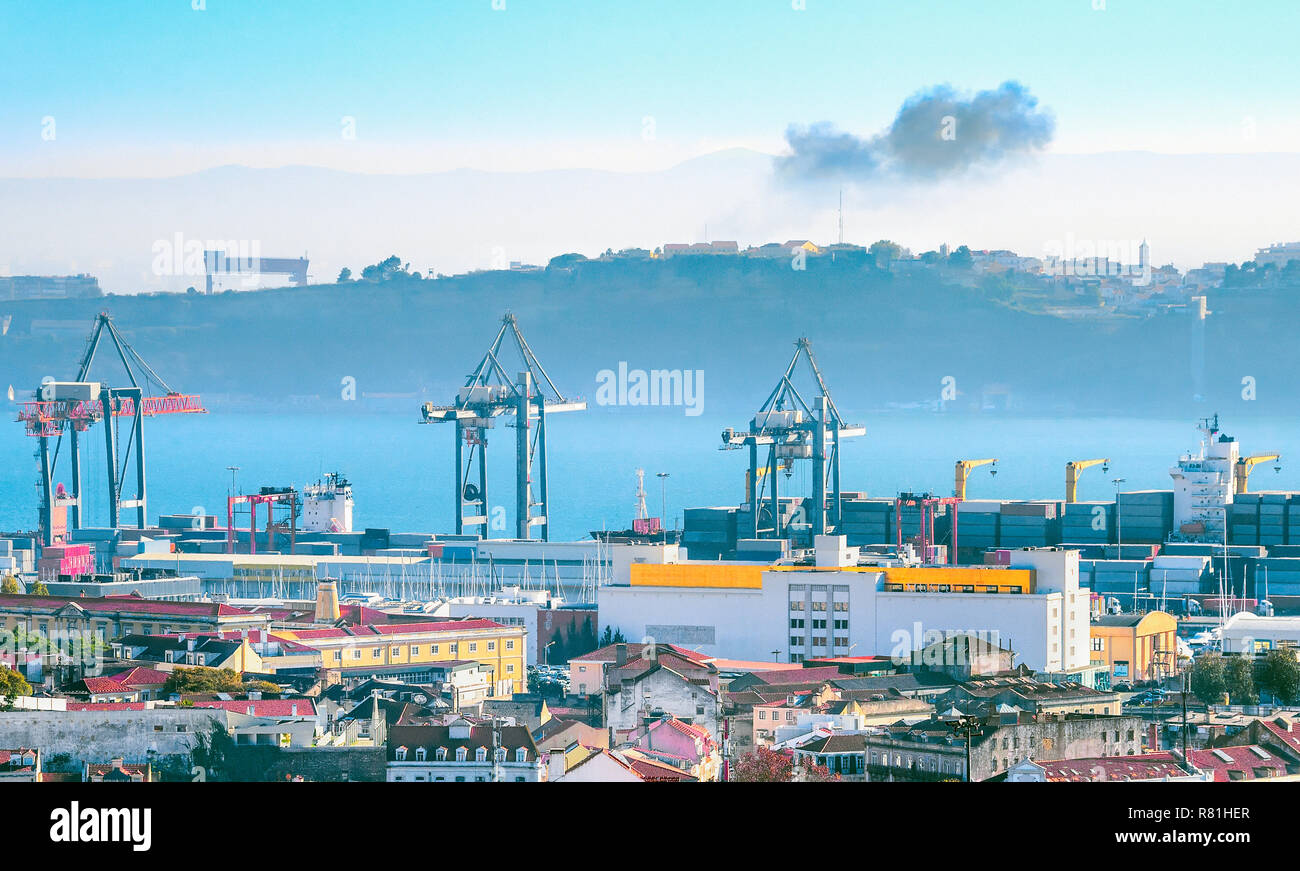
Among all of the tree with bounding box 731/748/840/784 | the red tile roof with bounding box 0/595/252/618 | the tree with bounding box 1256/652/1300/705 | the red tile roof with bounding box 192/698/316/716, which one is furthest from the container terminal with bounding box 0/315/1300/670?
the tree with bounding box 731/748/840/784

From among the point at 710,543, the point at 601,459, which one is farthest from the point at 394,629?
the point at 601,459

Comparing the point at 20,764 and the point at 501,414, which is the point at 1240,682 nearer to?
the point at 20,764

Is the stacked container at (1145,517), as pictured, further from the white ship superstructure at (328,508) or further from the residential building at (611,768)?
the residential building at (611,768)

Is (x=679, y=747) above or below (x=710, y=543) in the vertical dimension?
below

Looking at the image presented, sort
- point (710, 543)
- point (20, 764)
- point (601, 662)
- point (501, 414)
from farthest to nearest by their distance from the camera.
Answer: point (501, 414) → point (710, 543) → point (601, 662) → point (20, 764)

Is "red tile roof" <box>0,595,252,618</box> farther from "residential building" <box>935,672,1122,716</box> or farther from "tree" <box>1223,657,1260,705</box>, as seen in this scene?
"tree" <box>1223,657,1260,705</box>
